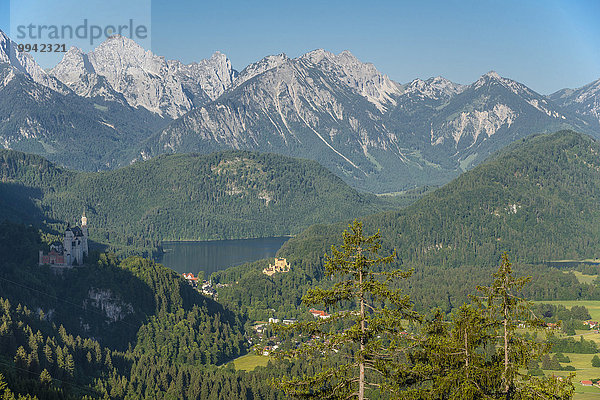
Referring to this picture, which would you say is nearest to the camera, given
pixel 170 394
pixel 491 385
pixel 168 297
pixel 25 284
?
pixel 491 385

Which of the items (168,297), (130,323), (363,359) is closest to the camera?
(363,359)

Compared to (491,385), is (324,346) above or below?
above

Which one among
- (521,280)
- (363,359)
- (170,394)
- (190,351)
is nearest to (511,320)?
(521,280)

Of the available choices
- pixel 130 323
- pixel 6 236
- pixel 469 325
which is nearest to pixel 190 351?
pixel 130 323

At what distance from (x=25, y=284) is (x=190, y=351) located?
3784 centimetres

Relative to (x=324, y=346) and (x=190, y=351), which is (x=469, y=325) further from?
(x=190, y=351)

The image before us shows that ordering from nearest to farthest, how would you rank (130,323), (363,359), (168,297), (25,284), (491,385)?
(363,359)
(491,385)
(25,284)
(130,323)
(168,297)

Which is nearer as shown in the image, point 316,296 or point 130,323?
point 316,296

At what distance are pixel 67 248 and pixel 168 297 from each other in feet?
92.0

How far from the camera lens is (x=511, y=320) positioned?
49.2m

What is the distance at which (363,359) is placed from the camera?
4478 centimetres

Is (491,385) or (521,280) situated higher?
(521,280)

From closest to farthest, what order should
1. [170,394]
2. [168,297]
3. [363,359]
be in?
1. [363,359]
2. [170,394]
3. [168,297]

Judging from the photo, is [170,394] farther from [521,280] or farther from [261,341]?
[521,280]
